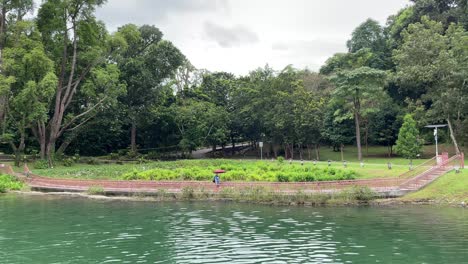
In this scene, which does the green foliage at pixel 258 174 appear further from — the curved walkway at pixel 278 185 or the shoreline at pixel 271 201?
the shoreline at pixel 271 201

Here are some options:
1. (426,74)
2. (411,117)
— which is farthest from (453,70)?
(411,117)

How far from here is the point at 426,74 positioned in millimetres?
46375

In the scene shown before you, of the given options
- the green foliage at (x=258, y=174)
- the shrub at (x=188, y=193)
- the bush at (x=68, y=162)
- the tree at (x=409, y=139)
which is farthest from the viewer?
the bush at (x=68, y=162)

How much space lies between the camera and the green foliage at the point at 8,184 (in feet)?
117

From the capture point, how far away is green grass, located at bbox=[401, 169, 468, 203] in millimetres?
26609

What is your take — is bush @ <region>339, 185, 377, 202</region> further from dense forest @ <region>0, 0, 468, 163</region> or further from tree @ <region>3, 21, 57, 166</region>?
tree @ <region>3, 21, 57, 166</region>

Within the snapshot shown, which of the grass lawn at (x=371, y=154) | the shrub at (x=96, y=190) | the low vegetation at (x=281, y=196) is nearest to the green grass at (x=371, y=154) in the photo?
the grass lawn at (x=371, y=154)

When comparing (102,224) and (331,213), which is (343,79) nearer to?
(331,213)

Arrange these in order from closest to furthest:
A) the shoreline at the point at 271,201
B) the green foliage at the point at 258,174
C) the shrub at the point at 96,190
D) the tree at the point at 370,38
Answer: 1. the shoreline at the point at 271,201
2. the shrub at the point at 96,190
3. the green foliage at the point at 258,174
4. the tree at the point at 370,38

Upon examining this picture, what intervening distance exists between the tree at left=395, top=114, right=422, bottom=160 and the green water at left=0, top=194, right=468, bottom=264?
2415 centimetres

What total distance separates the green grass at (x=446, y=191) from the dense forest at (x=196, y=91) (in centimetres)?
1725

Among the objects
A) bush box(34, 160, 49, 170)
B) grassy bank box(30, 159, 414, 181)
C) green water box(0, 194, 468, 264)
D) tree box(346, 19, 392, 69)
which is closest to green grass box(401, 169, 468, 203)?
green water box(0, 194, 468, 264)

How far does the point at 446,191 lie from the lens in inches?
1087

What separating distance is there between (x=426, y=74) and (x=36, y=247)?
4117 centimetres
